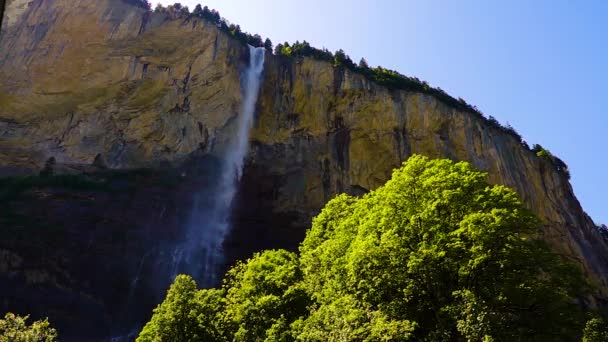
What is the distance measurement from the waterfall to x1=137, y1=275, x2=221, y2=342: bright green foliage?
16393 millimetres

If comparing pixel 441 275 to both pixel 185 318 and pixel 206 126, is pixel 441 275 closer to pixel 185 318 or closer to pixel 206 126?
pixel 185 318

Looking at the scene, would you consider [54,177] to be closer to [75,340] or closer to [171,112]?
[171,112]

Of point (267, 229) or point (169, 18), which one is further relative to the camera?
point (169, 18)

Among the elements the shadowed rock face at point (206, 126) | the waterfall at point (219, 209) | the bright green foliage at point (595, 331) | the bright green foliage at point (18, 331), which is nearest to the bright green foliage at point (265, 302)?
the bright green foliage at point (18, 331)

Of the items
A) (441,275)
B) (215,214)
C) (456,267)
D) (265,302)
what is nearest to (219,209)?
(215,214)

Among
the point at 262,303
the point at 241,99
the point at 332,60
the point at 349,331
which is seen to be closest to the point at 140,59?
the point at 241,99

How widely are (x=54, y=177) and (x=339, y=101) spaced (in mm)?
21377

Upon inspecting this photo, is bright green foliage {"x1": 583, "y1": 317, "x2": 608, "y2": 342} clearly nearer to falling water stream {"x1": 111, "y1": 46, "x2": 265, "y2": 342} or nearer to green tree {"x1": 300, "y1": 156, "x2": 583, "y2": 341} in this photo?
green tree {"x1": 300, "y1": 156, "x2": 583, "y2": 341}

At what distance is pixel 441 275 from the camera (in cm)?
1368

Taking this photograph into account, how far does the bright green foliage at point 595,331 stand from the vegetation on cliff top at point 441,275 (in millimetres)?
59

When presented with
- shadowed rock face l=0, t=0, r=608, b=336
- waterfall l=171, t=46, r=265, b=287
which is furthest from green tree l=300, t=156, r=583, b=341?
shadowed rock face l=0, t=0, r=608, b=336

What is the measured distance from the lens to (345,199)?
67.4ft

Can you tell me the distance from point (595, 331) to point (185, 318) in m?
11.9

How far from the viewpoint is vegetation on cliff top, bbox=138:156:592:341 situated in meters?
12.9
